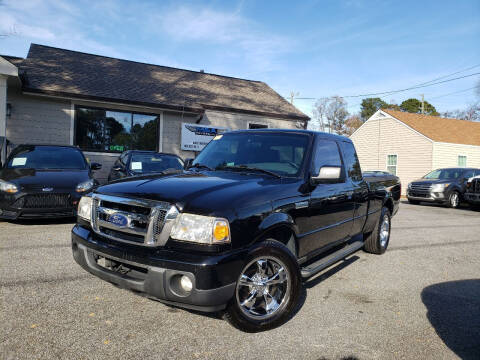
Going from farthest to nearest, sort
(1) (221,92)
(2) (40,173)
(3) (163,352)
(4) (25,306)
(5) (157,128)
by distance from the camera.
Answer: (1) (221,92) → (5) (157,128) → (2) (40,173) → (4) (25,306) → (3) (163,352)

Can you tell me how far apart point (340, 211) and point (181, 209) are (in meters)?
2.31

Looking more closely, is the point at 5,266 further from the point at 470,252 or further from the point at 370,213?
the point at 470,252

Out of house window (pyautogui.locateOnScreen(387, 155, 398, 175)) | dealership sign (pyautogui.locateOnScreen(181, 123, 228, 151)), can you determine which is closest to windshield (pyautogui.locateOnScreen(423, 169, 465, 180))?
house window (pyautogui.locateOnScreen(387, 155, 398, 175))

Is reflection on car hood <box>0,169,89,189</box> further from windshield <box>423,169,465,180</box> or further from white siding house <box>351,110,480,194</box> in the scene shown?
white siding house <box>351,110,480,194</box>

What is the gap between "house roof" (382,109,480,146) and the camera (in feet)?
80.8

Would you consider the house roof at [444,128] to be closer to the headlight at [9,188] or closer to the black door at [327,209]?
the black door at [327,209]

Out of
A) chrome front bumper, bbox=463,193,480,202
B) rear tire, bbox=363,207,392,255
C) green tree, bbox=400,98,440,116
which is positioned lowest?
rear tire, bbox=363,207,392,255

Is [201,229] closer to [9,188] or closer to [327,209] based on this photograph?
[327,209]

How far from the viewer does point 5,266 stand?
4.31m

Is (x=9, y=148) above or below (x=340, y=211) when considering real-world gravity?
above

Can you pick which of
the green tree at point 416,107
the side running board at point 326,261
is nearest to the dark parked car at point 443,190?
the side running board at point 326,261

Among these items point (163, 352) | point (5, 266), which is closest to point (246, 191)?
point (163, 352)

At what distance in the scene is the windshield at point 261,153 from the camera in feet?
12.3

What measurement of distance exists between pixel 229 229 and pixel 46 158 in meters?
7.08
